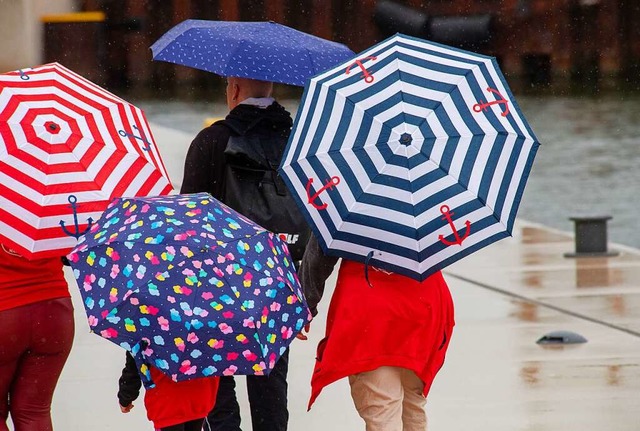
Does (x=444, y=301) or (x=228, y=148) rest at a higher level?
(x=228, y=148)

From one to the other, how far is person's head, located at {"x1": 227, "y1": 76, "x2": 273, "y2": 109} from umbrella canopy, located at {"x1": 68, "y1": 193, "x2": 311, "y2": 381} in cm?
121

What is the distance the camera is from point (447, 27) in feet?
154

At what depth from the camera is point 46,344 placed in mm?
4809

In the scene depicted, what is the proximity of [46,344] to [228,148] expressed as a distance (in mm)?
1042

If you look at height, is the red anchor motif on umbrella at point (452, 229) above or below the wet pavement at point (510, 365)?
above

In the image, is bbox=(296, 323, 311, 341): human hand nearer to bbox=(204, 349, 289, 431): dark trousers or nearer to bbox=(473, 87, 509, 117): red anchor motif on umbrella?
bbox=(204, 349, 289, 431): dark trousers

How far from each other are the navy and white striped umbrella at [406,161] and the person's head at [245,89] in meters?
0.76

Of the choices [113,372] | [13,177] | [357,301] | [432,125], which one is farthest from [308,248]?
[113,372]

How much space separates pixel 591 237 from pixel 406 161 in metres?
7.55

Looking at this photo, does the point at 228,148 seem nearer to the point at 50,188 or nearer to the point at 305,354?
the point at 50,188

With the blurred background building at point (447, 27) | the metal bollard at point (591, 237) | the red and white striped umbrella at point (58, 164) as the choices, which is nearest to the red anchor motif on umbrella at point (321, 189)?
the red and white striped umbrella at point (58, 164)

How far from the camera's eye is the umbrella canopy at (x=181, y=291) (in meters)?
4.27

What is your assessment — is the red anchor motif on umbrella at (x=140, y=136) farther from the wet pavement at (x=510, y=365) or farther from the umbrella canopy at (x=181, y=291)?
the wet pavement at (x=510, y=365)

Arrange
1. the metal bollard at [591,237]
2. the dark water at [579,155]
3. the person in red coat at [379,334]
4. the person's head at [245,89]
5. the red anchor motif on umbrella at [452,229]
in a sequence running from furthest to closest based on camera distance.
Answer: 1. the dark water at [579,155]
2. the metal bollard at [591,237]
3. the person's head at [245,89]
4. the person in red coat at [379,334]
5. the red anchor motif on umbrella at [452,229]
